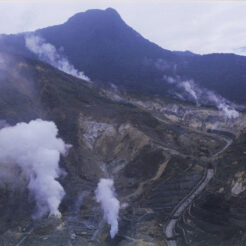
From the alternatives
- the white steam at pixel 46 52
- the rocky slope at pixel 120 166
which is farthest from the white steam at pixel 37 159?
the white steam at pixel 46 52

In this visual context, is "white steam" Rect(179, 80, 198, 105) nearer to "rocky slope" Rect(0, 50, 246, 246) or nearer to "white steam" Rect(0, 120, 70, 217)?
"rocky slope" Rect(0, 50, 246, 246)

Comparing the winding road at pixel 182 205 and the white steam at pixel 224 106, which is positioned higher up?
the white steam at pixel 224 106

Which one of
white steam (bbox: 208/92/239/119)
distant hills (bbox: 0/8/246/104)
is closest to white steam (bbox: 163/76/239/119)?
white steam (bbox: 208/92/239/119)

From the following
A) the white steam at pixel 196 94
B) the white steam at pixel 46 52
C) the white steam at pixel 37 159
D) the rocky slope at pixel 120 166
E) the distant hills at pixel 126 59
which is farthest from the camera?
the white steam at pixel 46 52

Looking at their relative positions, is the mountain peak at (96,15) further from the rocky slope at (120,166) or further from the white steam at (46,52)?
the rocky slope at (120,166)

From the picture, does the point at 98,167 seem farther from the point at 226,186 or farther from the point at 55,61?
the point at 55,61

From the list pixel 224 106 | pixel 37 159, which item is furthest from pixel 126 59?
pixel 37 159
